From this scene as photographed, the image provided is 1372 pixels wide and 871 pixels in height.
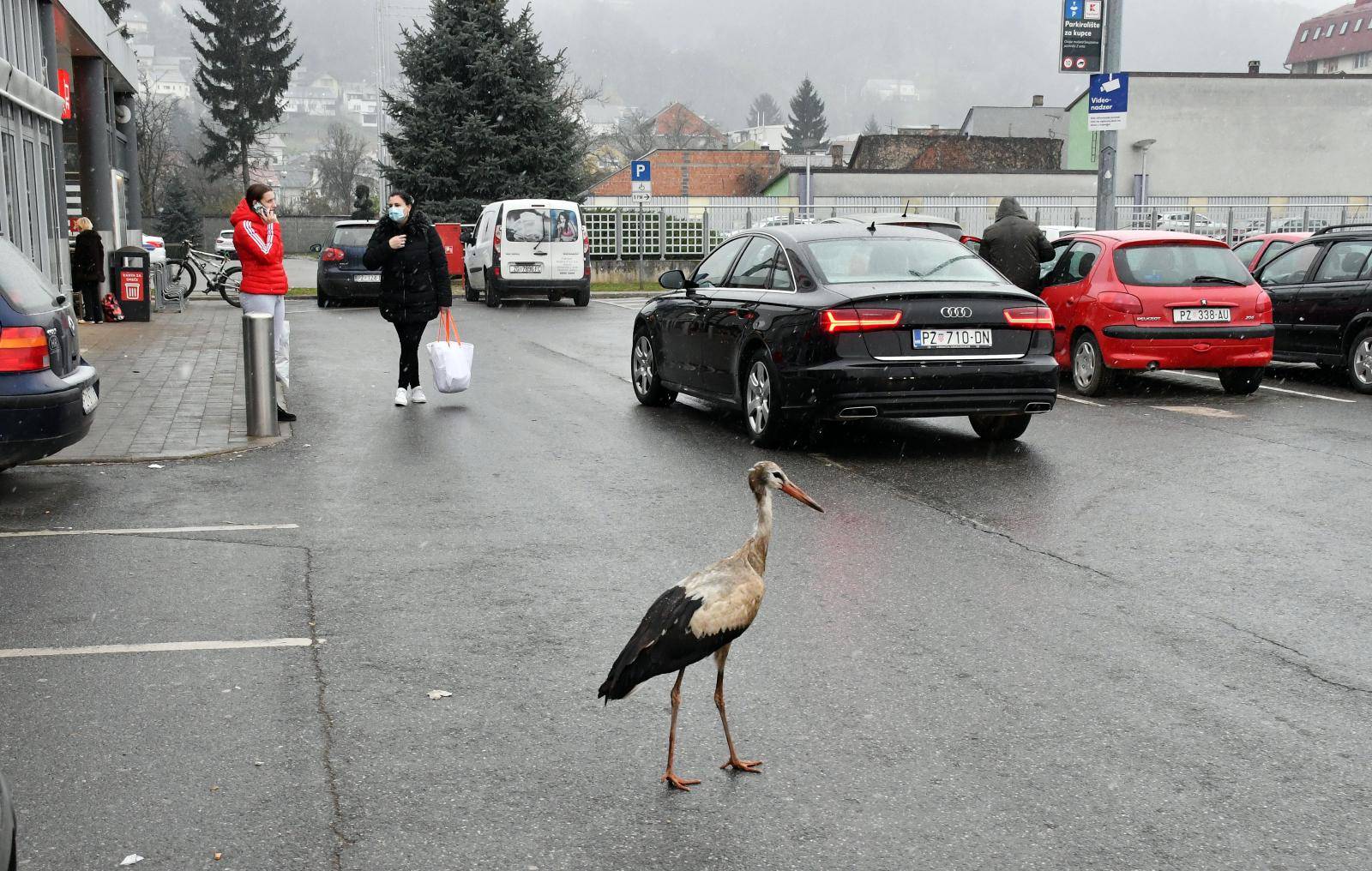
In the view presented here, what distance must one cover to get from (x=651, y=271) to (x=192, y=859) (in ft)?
114

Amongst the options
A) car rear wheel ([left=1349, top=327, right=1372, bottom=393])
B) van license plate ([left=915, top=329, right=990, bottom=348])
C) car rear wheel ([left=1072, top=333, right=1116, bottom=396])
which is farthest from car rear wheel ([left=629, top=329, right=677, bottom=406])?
car rear wheel ([left=1349, top=327, right=1372, bottom=393])

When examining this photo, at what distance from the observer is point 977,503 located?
8.47 meters

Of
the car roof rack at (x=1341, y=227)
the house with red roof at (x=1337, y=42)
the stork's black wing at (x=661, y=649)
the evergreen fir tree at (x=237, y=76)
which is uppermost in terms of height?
the house with red roof at (x=1337, y=42)

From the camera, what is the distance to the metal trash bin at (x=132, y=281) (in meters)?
24.4

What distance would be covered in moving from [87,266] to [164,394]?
11.0 m

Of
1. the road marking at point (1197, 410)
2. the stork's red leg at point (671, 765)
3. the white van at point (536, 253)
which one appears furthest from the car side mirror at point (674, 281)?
the white van at point (536, 253)

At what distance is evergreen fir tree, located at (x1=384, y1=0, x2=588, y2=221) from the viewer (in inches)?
1660

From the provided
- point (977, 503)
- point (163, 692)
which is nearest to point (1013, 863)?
point (163, 692)

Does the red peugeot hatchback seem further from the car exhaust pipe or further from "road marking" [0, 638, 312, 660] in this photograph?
"road marking" [0, 638, 312, 660]

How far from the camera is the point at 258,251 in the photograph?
11.8 m

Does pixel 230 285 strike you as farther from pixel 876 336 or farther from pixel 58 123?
pixel 876 336

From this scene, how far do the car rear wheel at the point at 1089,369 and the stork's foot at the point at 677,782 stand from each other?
10287 millimetres

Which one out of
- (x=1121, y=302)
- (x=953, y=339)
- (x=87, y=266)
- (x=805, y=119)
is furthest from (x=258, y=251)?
(x=805, y=119)

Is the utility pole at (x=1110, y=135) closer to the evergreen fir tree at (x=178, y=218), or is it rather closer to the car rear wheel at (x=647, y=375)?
the car rear wheel at (x=647, y=375)
